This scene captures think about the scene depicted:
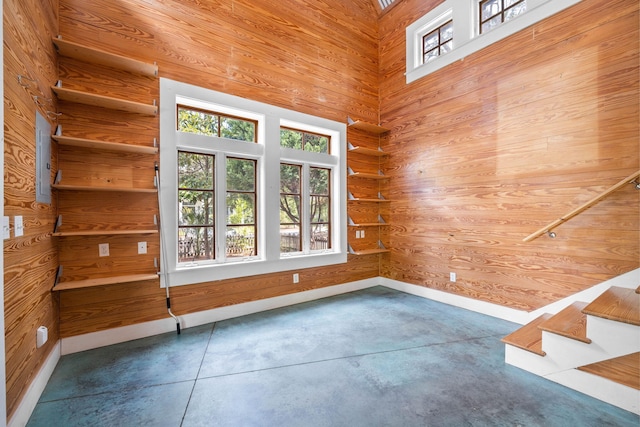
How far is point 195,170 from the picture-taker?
127 inches

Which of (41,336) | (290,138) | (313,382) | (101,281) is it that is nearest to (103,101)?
(101,281)

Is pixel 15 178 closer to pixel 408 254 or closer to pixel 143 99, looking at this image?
pixel 143 99

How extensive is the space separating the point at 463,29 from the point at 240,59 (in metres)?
2.85

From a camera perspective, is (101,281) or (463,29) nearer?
(101,281)

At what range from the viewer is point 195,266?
10.1ft

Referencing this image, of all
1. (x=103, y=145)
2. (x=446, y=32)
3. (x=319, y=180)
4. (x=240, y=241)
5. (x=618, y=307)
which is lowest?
(x=618, y=307)

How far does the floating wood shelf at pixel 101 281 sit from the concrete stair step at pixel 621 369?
3.53 m

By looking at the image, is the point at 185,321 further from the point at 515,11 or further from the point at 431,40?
the point at 515,11

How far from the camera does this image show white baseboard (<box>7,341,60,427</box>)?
1.56 meters

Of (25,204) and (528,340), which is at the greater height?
(25,204)

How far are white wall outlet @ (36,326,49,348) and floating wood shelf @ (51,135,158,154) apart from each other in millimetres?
1463

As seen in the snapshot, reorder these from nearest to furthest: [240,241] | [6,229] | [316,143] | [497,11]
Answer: [6,229] < [497,11] < [240,241] < [316,143]

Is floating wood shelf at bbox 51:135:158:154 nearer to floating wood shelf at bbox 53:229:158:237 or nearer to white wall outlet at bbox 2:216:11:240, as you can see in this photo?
floating wood shelf at bbox 53:229:158:237

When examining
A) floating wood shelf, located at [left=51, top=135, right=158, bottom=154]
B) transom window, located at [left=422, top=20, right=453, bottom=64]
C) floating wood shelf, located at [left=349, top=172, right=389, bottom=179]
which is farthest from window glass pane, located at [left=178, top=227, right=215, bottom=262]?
transom window, located at [left=422, top=20, right=453, bottom=64]
